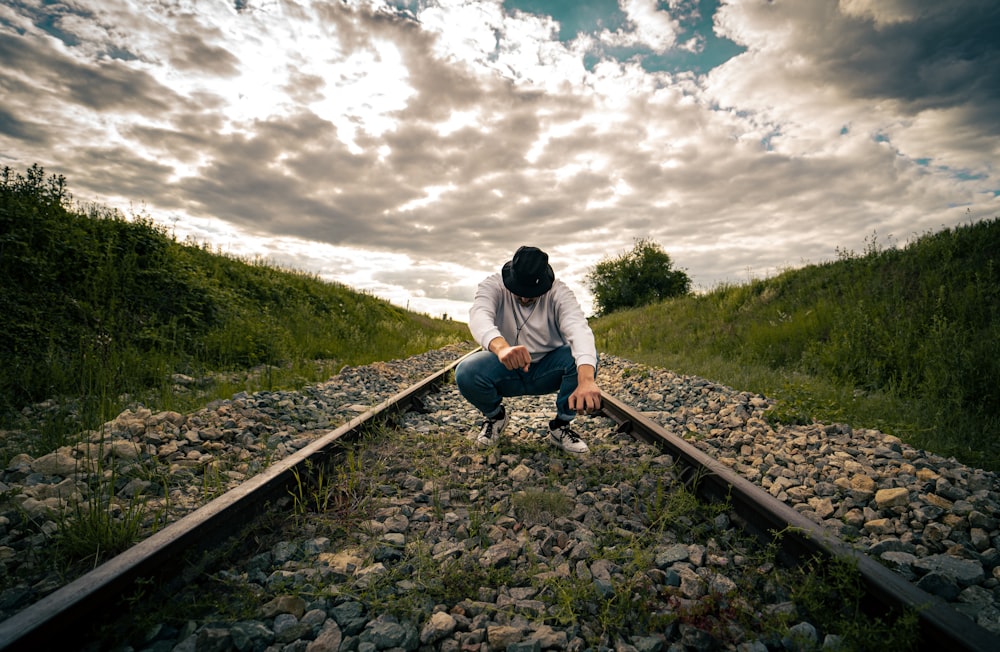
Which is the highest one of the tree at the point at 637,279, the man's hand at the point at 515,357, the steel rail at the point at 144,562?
the tree at the point at 637,279

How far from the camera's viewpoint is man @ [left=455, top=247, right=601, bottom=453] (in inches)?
151

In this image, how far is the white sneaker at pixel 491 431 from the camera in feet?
13.3

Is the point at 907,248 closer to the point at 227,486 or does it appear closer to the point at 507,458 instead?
the point at 507,458

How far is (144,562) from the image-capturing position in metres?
1.84

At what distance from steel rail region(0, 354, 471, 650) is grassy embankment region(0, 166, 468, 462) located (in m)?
1.86

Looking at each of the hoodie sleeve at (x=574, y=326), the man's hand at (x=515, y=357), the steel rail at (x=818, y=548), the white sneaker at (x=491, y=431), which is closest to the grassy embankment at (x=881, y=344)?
the steel rail at (x=818, y=548)

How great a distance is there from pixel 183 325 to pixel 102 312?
4.23ft

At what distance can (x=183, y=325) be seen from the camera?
738cm

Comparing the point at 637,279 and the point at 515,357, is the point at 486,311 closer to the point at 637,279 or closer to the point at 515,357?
the point at 515,357

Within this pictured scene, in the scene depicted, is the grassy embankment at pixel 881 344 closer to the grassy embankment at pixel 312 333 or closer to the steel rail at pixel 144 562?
the grassy embankment at pixel 312 333

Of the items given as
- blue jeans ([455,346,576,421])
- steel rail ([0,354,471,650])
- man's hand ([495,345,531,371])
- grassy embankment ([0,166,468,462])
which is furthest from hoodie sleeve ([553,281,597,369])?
grassy embankment ([0,166,468,462])

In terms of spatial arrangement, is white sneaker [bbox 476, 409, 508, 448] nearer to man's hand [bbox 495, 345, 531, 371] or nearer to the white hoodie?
the white hoodie

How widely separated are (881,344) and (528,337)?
15.4ft

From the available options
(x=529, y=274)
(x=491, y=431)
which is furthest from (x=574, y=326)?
(x=491, y=431)
